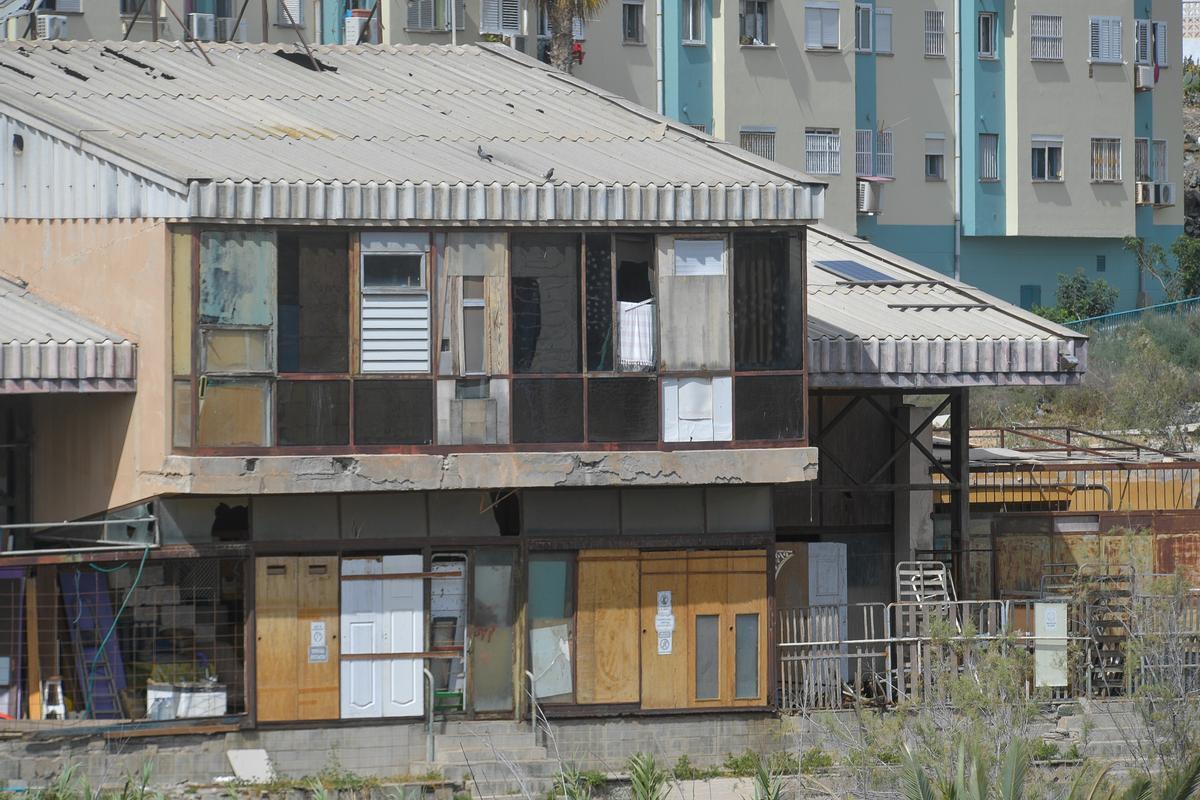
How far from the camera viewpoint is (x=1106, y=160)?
50938 mm

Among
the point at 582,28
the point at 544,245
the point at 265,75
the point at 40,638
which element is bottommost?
the point at 40,638

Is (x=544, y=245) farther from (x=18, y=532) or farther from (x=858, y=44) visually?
(x=858, y=44)

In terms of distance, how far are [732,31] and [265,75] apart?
2236 centimetres

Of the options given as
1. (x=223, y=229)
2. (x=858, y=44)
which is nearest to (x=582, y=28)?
(x=858, y=44)

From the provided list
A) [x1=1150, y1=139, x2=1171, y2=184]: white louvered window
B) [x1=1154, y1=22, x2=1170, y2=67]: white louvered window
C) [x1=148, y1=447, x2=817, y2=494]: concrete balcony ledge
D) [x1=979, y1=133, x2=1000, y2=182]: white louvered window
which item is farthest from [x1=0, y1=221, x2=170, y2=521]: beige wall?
[x1=1154, y1=22, x2=1170, y2=67]: white louvered window

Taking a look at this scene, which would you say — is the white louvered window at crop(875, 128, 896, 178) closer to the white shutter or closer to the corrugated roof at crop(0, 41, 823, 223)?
the white shutter

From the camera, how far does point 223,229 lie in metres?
20.0

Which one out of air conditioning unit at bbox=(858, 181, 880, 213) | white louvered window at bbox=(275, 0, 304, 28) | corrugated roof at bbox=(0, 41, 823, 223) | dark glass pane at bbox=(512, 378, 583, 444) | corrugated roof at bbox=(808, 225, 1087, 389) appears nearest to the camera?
corrugated roof at bbox=(0, 41, 823, 223)

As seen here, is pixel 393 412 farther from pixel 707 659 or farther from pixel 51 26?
pixel 51 26

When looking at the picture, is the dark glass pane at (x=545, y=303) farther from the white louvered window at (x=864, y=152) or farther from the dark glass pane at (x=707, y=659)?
the white louvered window at (x=864, y=152)

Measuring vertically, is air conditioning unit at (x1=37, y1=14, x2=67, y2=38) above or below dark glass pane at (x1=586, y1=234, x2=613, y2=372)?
above

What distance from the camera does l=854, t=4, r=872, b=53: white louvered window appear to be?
48188 millimetres

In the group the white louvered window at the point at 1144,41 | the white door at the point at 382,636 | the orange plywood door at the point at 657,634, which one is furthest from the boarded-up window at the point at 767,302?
the white louvered window at the point at 1144,41

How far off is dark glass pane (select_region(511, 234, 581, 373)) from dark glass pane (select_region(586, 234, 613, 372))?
14cm
